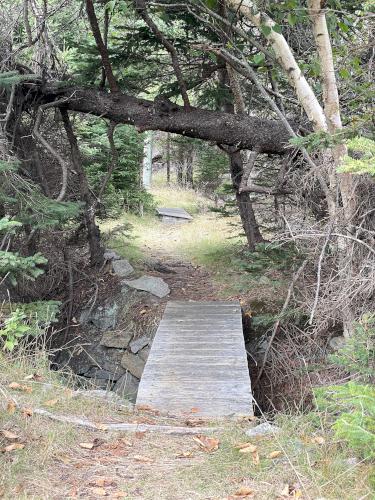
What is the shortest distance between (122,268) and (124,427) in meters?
5.99

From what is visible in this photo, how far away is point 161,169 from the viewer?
30.3m

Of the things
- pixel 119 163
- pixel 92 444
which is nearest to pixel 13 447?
pixel 92 444

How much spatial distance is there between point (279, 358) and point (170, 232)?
9.09 meters

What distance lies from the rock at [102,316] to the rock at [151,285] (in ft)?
1.72

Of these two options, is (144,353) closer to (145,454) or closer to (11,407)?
(11,407)

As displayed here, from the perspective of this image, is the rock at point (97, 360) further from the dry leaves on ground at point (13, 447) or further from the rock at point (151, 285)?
the dry leaves on ground at point (13, 447)

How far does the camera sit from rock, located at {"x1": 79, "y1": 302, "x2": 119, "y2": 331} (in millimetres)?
8641

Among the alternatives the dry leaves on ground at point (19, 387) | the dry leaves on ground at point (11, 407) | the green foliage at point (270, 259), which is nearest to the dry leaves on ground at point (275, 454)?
the dry leaves on ground at point (11, 407)

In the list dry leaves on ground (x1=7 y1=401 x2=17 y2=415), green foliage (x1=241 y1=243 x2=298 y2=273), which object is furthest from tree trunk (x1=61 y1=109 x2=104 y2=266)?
dry leaves on ground (x1=7 y1=401 x2=17 y2=415)

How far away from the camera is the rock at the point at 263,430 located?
3695 mm

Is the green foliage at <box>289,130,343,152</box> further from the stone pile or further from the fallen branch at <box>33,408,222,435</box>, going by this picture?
the stone pile

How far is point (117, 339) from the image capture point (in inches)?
324

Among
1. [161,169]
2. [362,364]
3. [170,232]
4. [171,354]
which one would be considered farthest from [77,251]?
[161,169]

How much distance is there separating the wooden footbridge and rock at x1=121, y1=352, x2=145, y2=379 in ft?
2.94
